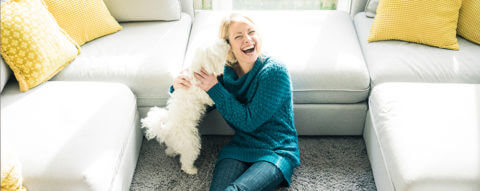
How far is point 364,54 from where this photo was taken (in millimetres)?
1861

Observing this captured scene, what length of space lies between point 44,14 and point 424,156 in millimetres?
1737

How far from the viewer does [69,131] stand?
133 centimetres

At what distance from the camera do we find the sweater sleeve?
4.60 feet

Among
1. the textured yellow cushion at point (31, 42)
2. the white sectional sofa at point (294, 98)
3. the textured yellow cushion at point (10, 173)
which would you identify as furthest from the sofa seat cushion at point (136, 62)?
the textured yellow cushion at point (10, 173)

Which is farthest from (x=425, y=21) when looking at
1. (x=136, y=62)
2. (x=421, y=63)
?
(x=136, y=62)

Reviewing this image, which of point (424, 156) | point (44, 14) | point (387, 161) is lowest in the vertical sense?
point (387, 161)

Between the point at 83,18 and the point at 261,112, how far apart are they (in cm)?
112

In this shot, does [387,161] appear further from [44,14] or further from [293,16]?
[44,14]

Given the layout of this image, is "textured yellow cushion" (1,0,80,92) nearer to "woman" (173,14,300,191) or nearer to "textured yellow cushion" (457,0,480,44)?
"woman" (173,14,300,191)

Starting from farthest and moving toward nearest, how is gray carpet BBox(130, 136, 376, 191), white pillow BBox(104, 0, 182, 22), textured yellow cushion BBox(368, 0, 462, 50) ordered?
white pillow BBox(104, 0, 182, 22), textured yellow cushion BBox(368, 0, 462, 50), gray carpet BBox(130, 136, 376, 191)

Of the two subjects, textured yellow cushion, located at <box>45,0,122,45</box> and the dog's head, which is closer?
the dog's head

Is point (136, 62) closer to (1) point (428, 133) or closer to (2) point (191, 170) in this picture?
(2) point (191, 170)

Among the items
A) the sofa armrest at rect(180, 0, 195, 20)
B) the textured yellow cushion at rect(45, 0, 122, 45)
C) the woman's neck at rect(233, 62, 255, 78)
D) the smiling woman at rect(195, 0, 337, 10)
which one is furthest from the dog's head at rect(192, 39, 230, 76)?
the smiling woman at rect(195, 0, 337, 10)

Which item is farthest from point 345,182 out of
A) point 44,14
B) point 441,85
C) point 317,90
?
point 44,14
